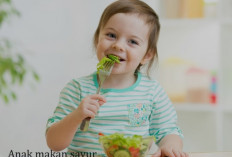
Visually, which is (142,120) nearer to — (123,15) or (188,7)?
(123,15)

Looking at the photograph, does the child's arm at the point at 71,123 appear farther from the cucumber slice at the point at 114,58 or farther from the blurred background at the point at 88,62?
the blurred background at the point at 88,62

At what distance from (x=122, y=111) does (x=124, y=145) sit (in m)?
0.36

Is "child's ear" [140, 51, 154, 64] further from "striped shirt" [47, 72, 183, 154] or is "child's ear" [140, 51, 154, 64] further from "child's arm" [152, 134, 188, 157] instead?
"child's arm" [152, 134, 188, 157]

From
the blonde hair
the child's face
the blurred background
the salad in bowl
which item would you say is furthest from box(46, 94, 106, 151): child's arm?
the blurred background

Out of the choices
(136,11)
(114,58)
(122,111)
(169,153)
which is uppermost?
(136,11)

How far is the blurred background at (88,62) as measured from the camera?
2326 millimetres

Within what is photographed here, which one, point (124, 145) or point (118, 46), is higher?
point (118, 46)

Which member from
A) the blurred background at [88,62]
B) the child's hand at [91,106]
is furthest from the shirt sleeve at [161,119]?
the blurred background at [88,62]

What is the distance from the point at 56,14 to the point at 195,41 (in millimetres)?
880

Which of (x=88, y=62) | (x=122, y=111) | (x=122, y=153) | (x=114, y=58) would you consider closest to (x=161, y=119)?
(x=122, y=111)

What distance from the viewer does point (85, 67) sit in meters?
2.28

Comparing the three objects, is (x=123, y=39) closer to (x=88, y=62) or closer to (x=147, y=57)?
(x=147, y=57)

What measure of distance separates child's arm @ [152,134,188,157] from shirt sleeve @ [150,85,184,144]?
46mm

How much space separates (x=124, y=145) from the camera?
87 centimetres
